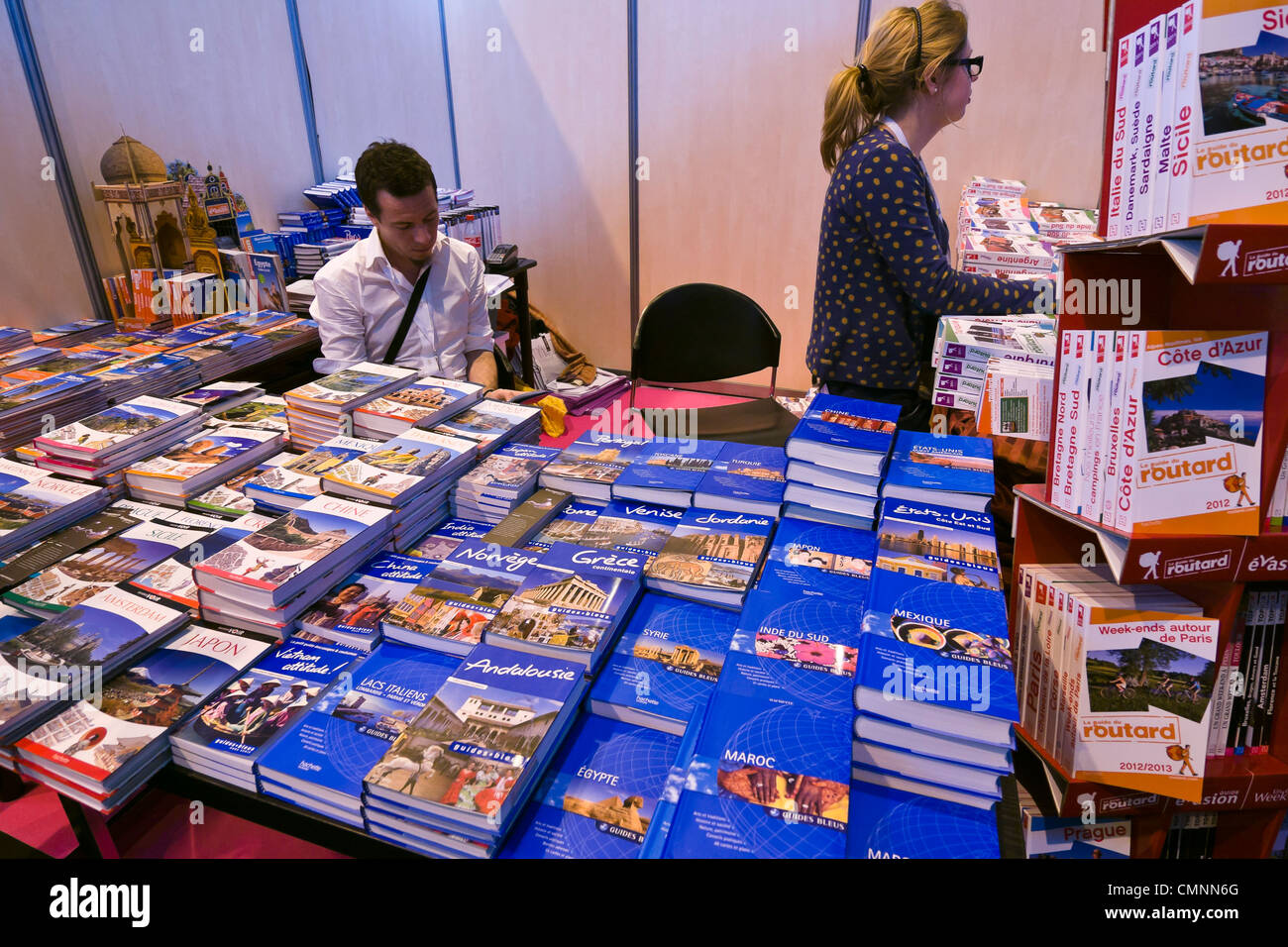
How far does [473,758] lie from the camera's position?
36.2 inches

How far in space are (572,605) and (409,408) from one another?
2.94 feet

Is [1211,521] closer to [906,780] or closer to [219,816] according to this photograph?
[906,780]

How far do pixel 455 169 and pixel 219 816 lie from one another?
15.1 feet

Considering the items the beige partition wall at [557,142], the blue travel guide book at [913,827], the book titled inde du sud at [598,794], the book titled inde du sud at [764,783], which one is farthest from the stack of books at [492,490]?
the beige partition wall at [557,142]

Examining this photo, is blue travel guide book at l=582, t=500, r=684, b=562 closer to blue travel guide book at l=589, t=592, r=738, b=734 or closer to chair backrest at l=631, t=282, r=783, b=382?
blue travel guide book at l=589, t=592, r=738, b=734

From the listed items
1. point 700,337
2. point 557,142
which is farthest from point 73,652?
point 557,142

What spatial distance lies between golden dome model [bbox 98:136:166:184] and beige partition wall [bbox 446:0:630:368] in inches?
93.4

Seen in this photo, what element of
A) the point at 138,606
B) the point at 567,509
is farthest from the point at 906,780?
the point at 138,606

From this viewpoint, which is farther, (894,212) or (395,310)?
(395,310)

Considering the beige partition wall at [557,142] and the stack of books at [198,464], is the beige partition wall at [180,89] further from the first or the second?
the stack of books at [198,464]

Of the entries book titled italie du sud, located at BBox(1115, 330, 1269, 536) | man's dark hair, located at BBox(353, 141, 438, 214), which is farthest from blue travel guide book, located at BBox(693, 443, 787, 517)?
man's dark hair, located at BBox(353, 141, 438, 214)

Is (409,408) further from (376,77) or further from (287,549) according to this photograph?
(376,77)

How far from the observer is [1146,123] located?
105 centimetres

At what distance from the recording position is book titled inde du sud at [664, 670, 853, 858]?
795 mm
